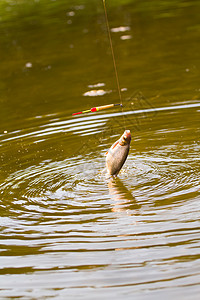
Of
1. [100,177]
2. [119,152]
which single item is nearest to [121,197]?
[119,152]

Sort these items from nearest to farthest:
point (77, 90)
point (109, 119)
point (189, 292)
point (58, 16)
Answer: point (189, 292)
point (109, 119)
point (77, 90)
point (58, 16)

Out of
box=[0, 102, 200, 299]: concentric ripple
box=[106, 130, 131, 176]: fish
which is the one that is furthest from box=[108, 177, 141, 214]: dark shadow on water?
box=[106, 130, 131, 176]: fish

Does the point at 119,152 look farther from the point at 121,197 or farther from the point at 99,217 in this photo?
the point at 99,217

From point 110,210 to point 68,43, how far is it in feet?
44.5

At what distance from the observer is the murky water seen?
4980 mm

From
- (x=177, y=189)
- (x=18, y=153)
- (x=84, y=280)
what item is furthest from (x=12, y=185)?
(x=84, y=280)

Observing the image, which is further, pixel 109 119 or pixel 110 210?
pixel 109 119

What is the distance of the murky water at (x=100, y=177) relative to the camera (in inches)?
196

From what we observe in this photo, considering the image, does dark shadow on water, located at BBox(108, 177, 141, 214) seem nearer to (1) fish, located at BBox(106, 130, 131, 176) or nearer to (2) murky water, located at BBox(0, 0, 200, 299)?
(2) murky water, located at BBox(0, 0, 200, 299)

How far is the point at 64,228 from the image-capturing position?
6004 millimetres

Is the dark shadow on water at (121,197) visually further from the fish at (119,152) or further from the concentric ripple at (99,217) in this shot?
the fish at (119,152)

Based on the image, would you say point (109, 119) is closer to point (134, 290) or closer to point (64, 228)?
point (64, 228)

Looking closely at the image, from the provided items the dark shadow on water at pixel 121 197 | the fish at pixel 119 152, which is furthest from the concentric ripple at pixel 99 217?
the fish at pixel 119 152

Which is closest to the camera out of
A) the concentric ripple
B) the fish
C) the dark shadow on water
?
the concentric ripple
